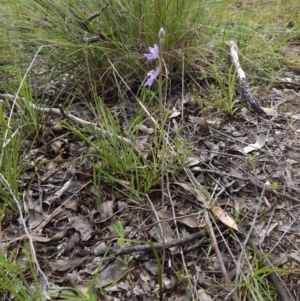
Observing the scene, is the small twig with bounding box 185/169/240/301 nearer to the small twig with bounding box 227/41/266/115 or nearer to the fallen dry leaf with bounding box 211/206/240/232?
the fallen dry leaf with bounding box 211/206/240/232

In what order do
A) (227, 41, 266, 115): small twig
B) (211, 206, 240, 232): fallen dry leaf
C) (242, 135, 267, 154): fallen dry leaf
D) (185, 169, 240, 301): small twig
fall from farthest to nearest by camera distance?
1. (227, 41, 266, 115): small twig
2. (242, 135, 267, 154): fallen dry leaf
3. (211, 206, 240, 232): fallen dry leaf
4. (185, 169, 240, 301): small twig

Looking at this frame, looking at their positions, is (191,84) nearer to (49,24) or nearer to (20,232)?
(49,24)

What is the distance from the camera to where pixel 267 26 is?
98.3 inches

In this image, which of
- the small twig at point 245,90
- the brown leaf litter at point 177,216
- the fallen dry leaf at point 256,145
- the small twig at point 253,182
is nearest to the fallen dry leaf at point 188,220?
the brown leaf litter at point 177,216

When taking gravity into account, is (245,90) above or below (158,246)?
above

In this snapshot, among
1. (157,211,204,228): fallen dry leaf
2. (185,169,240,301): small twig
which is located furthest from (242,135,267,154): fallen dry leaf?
(157,211,204,228): fallen dry leaf

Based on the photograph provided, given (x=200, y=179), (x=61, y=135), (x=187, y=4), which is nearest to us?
(x=200, y=179)

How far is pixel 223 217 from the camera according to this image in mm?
1359

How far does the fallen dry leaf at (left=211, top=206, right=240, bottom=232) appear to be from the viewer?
4.36 ft

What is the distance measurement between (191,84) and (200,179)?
2.38 feet

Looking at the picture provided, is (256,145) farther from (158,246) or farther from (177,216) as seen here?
(158,246)

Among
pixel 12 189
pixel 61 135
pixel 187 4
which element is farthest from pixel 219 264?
pixel 187 4

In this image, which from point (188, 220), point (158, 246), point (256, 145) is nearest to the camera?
point (158, 246)

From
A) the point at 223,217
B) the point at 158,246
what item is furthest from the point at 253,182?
the point at 158,246
